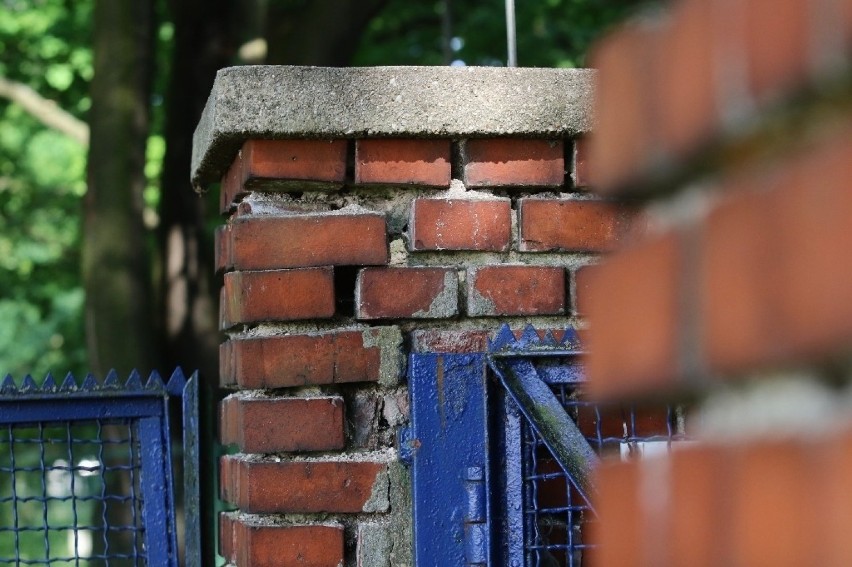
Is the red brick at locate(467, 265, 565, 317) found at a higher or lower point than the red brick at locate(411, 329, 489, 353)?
higher

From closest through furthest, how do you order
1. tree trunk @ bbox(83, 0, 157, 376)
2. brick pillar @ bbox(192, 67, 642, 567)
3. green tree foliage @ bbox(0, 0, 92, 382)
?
brick pillar @ bbox(192, 67, 642, 567) < tree trunk @ bbox(83, 0, 157, 376) < green tree foliage @ bbox(0, 0, 92, 382)

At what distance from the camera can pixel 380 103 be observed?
6.41ft

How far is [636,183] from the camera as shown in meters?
0.70

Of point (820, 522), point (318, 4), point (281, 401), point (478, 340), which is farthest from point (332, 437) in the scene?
point (318, 4)

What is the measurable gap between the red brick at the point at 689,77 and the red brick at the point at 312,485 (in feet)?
4.36

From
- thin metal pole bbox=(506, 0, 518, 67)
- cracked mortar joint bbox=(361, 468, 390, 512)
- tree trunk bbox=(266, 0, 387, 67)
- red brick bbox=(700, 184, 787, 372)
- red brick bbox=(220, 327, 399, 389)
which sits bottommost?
cracked mortar joint bbox=(361, 468, 390, 512)

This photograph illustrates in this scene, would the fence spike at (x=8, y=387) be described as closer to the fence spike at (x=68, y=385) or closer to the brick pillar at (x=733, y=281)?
the fence spike at (x=68, y=385)

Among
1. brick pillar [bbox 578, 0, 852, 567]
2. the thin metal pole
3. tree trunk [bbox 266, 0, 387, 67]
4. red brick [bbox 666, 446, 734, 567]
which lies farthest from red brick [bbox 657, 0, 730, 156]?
tree trunk [bbox 266, 0, 387, 67]

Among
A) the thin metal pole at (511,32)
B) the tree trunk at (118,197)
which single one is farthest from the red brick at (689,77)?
the tree trunk at (118,197)

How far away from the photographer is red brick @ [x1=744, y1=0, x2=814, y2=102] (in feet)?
1.77

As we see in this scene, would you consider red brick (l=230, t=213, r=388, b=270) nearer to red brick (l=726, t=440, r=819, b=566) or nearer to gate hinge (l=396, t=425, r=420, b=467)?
gate hinge (l=396, t=425, r=420, b=467)

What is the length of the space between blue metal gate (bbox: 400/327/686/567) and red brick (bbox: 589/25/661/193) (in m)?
1.06

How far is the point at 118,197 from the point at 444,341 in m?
4.28

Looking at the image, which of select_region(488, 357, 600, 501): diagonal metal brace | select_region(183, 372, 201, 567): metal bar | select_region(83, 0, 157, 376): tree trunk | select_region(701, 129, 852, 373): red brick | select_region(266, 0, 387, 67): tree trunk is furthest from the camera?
select_region(266, 0, 387, 67): tree trunk
